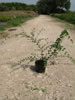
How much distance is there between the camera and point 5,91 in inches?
145

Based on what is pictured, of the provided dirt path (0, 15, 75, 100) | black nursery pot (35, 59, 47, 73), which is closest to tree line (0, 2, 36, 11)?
dirt path (0, 15, 75, 100)

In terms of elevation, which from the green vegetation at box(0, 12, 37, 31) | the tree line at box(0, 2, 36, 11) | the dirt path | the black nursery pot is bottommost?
the tree line at box(0, 2, 36, 11)

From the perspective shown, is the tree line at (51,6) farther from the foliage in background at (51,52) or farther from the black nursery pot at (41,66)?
the black nursery pot at (41,66)

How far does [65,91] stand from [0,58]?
2.97 metres

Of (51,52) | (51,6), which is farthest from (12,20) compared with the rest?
(51,6)

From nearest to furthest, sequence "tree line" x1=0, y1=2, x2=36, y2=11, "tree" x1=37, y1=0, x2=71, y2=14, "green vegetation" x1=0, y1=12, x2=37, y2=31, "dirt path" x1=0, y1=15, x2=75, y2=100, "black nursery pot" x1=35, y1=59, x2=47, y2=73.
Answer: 1. "dirt path" x1=0, y1=15, x2=75, y2=100
2. "black nursery pot" x1=35, y1=59, x2=47, y2=73
3. "green vegetation" x1=0, y1=12, x2=37, y2=31
4. "tree" x1=37, y1=0, x2=71, y2=14
5. "tree line" x1=0, y1=2, x2=36, y2=11

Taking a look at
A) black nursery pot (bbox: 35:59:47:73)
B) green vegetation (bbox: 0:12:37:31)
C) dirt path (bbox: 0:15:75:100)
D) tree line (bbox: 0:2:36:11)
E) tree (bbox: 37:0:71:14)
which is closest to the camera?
dirt path (bbox: 0:15:75:100)

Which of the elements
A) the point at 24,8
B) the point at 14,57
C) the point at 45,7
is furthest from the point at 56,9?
the point at 14,57

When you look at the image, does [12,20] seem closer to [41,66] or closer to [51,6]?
[41,66]

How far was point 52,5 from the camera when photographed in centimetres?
4250

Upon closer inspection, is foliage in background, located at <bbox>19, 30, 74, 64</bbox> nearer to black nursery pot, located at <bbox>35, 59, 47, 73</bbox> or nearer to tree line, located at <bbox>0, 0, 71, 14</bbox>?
black nursery pot, located at <bbox>35, 59, 47, 73</bbox>

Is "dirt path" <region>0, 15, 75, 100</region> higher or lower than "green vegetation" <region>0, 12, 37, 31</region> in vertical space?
higher

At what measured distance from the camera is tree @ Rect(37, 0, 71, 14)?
4168cm

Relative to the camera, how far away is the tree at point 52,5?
137 ft
